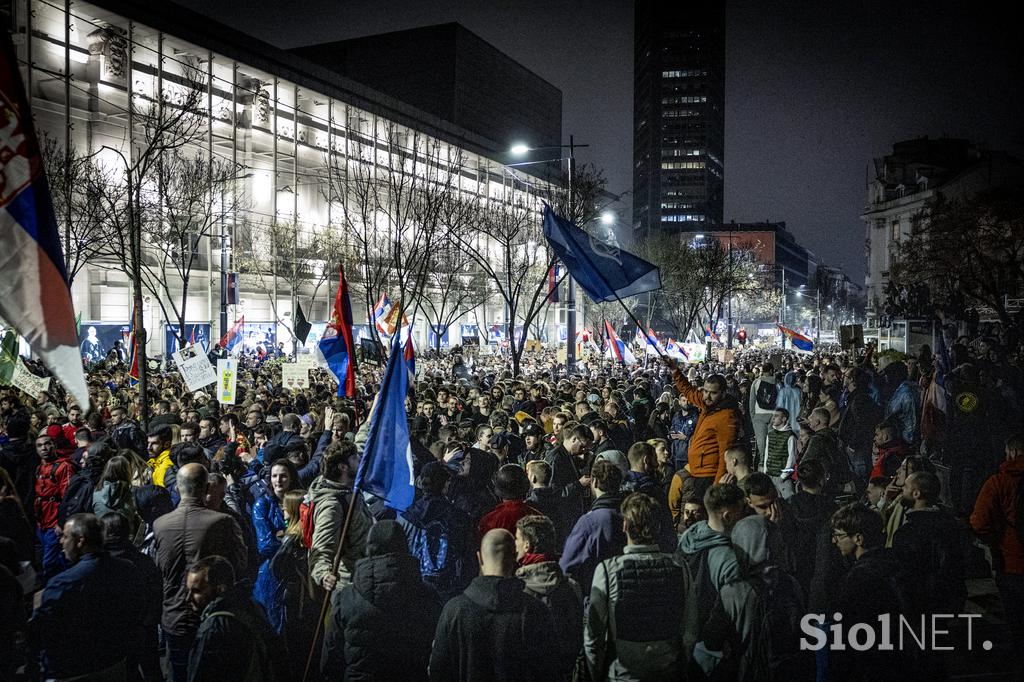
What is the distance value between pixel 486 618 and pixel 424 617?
0.76 m

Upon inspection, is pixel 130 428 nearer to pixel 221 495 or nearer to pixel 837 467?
pixel 221 495

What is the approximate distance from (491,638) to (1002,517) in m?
4.40

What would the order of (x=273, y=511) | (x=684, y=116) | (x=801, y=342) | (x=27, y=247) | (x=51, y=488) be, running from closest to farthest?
(x=27, y=247) → (x=273, y=511) → (x=51, y=488) → (x=801, y=342) → (x=684, y=116)

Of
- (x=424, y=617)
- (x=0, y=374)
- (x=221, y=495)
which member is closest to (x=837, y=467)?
(x=424, y=617)

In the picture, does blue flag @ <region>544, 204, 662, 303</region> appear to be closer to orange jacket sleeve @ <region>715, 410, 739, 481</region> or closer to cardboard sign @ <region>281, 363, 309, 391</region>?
orange jacket sleeve @ <region>715, 410, 739, 481</region>

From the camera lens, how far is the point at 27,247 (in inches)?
139

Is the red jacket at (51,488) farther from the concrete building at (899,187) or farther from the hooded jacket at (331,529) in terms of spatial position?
the concrete building at (899,187)

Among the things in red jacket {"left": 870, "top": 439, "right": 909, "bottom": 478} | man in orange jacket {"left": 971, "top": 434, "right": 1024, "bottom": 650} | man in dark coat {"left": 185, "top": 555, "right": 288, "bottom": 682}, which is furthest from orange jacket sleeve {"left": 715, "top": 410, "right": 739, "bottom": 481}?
man in dark coat {"left": 185, "top": 555, "right": 288, "bottom": 682}

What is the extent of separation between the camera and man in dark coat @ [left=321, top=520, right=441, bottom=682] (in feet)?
14.4

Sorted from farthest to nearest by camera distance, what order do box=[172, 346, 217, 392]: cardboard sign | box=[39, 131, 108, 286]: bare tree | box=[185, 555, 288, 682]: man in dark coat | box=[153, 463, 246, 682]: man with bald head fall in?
box=[39, 131, 108, 286]: bare tree, box=[172, 346, 217, 392]: cardboard sign, box=[153, 463, 246, 682]: man with bald head, box=[185, 555, 288, 682]: man in dark coat

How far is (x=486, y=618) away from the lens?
392cm

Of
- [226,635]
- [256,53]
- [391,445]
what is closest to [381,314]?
[391,445]

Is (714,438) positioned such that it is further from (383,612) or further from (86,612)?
(86,612)

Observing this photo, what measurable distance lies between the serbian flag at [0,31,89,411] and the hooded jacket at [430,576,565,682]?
2076mm
